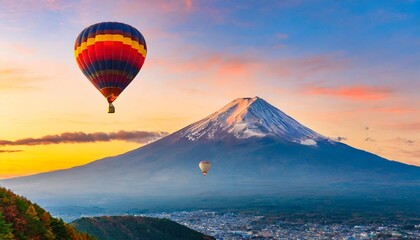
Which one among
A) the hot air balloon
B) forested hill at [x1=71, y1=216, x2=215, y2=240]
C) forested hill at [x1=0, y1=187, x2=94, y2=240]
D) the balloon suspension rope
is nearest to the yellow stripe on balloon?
the hot air balloon

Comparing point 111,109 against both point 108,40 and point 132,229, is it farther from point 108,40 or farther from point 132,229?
point 132,229

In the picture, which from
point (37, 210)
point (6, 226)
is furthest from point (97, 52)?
Result: point (6, 226)

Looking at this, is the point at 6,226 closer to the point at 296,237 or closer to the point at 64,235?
the point at 64,235

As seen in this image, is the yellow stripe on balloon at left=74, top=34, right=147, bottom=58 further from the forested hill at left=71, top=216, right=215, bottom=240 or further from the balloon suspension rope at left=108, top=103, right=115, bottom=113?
the forested hill at left=71, top=216, right=215, bottom=240

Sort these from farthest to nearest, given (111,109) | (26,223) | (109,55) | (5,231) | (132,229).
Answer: (132,229) → (109,55) → (111,109) → (26,223) → (5,231)

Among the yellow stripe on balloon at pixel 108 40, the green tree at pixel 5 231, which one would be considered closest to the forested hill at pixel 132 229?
the yellow stripe on balloon at pixel 108 40

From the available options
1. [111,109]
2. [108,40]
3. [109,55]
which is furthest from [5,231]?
[108,40]

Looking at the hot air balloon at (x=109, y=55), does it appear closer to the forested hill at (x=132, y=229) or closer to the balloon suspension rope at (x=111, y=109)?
the balloon suspension rope at (x=111, y=109)
